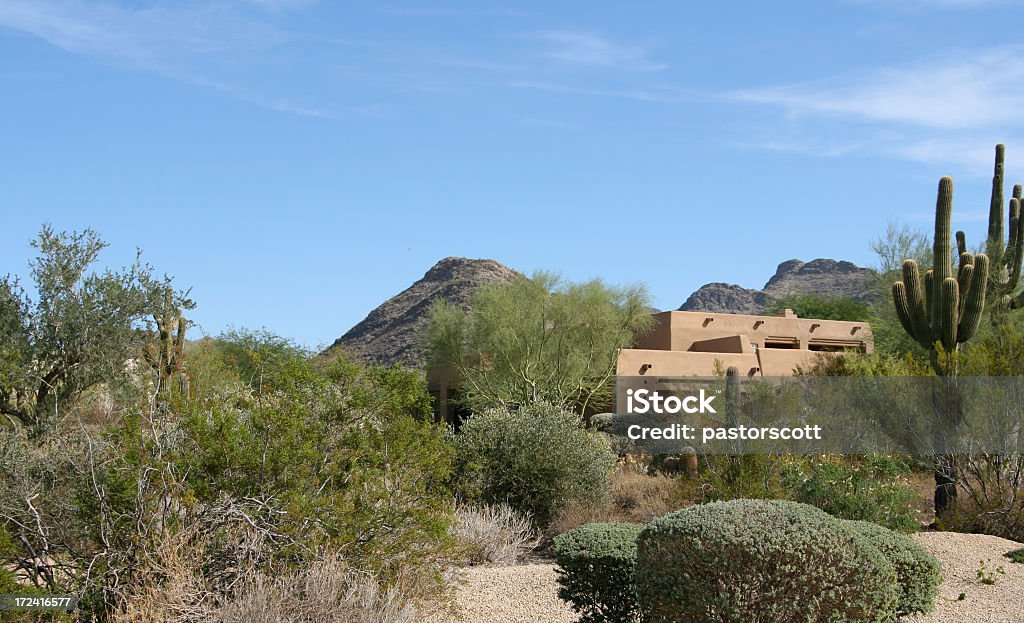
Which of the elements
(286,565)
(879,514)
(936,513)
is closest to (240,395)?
(286,565)

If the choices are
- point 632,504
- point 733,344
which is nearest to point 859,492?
point 632,504

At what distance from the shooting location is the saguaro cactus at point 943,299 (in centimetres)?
1830

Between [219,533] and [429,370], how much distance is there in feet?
116

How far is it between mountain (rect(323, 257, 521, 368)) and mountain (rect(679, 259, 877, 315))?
31.8 metres

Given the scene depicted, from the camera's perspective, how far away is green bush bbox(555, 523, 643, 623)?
306 inches

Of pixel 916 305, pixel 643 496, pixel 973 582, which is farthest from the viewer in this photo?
pixel 916 305

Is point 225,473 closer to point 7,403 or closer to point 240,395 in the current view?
point 240,395

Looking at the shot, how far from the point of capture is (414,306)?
7325cm

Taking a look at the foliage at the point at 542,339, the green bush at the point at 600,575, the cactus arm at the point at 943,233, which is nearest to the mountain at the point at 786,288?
the foliage at the point at 542,339

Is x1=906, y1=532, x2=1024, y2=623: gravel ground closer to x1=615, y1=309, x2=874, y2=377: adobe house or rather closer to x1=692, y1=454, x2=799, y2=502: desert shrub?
x1=692, y1=454, x2=799, y2=502: desert shrub

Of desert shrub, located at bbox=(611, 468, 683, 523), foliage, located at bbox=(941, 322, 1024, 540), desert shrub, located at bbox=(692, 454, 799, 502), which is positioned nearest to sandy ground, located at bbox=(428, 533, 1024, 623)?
foliage, located at bbox=(941, 322, 1024, 540)

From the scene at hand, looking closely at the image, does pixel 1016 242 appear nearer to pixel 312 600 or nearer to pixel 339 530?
pixel 339 530

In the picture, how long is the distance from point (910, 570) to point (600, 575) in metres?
2.76

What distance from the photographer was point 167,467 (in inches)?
261
